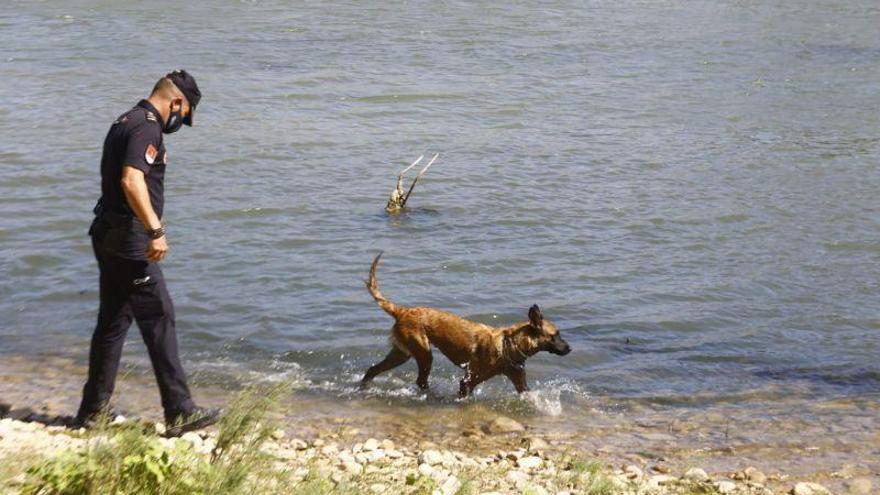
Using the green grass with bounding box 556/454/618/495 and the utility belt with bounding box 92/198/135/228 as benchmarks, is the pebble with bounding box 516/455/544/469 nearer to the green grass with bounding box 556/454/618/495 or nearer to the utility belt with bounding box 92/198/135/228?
the green grass with bounding box 556/454/618/495

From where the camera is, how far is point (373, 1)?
1078 inches

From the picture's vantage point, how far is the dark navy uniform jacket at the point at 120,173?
7.02 meters

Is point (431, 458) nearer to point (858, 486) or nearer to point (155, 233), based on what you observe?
point (155, 233)

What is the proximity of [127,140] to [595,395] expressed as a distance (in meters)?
4.33

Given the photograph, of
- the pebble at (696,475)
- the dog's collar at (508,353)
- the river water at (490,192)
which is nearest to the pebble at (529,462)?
the pebble at (696,475)

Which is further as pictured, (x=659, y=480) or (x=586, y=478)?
(x=659, y=480)

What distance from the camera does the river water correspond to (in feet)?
34.3

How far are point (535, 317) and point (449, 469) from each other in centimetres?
227

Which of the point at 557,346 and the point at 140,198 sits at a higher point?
the point at 140,198

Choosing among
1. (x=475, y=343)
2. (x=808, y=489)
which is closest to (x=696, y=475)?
(x=808, y=489)

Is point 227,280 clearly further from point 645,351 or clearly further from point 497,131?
point 497,131

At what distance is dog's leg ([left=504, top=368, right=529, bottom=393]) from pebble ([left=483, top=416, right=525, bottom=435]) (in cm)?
46

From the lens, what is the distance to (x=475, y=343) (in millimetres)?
9523

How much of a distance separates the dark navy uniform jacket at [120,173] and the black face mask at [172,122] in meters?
0.12
